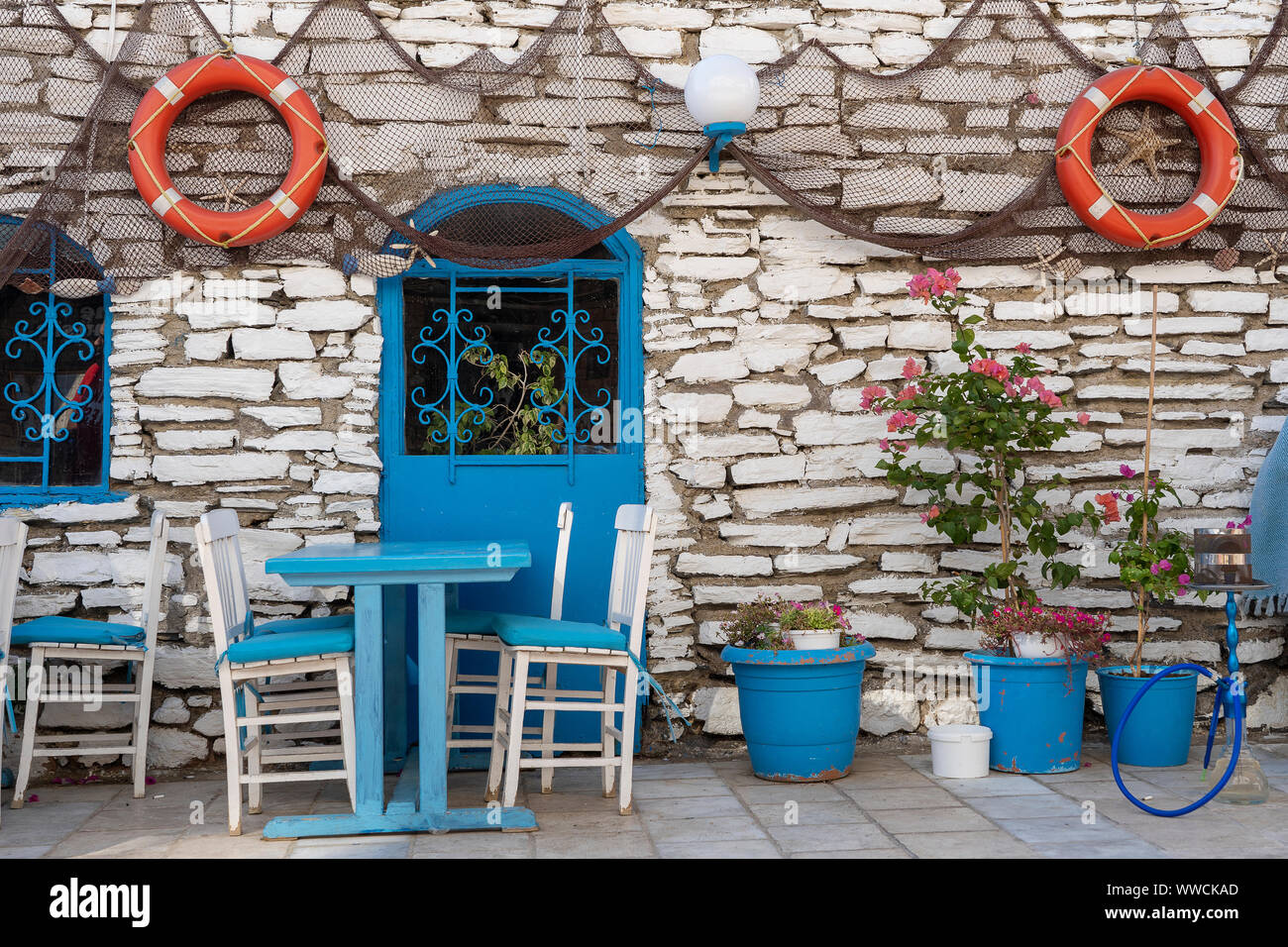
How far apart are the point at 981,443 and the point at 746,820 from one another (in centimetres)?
160

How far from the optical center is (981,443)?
4.16 metres

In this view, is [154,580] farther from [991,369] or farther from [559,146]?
[991,369]

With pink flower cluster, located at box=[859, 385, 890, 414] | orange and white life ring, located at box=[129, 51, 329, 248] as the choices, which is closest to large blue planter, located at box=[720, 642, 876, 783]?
pink flower cluster, located at box=[859, 385, 890, 414]

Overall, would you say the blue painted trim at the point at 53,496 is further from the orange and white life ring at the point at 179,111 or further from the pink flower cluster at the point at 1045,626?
the pink flower cluster at the point at 1045,626

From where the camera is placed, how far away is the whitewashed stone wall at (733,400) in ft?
14.1

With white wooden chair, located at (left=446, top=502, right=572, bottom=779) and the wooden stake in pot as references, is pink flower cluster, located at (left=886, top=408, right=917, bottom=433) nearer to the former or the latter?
the wooden stake in pot

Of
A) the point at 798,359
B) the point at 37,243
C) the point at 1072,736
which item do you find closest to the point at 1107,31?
the point at 798,359

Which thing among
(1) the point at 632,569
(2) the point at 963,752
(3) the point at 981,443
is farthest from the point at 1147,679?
(1) the point at 632,569

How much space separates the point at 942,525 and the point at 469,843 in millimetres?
2033

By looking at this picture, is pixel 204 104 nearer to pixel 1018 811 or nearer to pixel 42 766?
pixel 42 766

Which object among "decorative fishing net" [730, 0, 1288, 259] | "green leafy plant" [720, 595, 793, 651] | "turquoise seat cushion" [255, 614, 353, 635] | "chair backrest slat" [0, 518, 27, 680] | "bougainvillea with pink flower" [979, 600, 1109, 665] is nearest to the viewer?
"chair backrest slat" [0, 518, 27, 680]

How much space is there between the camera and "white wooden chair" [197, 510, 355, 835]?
11.1 feet

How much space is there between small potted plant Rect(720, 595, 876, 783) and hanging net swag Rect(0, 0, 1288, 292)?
5.01 ft

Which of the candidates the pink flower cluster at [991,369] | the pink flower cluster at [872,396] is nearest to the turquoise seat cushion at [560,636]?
the pink flower cluster at [872,396]
